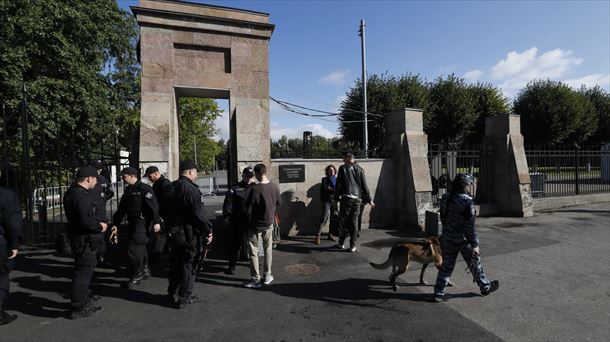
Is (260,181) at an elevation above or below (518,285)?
above

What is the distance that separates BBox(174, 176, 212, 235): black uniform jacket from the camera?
4168 millimetres

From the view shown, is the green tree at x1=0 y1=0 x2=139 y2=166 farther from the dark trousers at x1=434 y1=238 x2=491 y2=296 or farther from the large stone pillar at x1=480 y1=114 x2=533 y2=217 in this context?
the large stone pillar at x1=480 y1=114 x2=533 y2=217

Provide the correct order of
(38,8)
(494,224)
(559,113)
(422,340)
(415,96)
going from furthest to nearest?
(559,113), (415,96), (38,8), (494,224), (422,340)

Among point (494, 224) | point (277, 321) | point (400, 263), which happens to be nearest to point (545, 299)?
point (400, 263)

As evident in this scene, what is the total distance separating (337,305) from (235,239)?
202cm

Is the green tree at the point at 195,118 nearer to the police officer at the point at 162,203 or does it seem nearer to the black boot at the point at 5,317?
the police officer at the point at 162,203

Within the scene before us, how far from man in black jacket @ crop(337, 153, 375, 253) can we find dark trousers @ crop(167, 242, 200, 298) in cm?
311

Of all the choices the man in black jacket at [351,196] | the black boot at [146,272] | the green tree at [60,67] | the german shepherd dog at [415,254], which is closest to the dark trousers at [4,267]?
the black boot at [146,272]

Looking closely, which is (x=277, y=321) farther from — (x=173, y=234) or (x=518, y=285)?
(x=518, y=285)

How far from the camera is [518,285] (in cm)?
474

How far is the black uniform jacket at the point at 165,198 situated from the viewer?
4.26 metres

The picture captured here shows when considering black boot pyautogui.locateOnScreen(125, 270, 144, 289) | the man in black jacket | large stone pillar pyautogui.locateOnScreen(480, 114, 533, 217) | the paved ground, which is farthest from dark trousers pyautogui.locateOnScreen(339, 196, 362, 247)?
large stone pillar pyautogui.locateOnScreen(480, 114, 533, 217)

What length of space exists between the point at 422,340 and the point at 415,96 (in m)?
22.5

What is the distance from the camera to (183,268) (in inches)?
163
